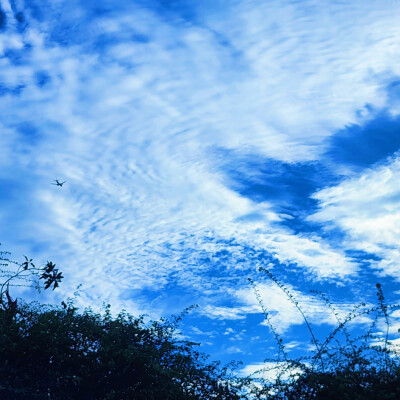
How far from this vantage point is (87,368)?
8.05 metres

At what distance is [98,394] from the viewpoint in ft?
26.3

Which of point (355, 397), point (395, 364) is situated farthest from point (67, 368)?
point (395, 364)

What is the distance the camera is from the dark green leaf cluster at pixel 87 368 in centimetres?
777

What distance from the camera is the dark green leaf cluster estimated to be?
7770 millimetres

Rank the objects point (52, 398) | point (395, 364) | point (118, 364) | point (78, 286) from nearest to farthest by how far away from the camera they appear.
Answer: point (395, 364) → point (52, 398) → point (118, 364) → point (78, 286)

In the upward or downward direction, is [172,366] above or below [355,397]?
above

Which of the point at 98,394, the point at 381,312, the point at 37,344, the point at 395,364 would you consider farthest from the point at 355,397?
the point at 37,344

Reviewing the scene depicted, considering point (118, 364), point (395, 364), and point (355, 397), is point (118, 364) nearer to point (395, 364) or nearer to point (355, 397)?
point (355, 397)

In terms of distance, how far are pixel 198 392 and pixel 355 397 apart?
2.96m

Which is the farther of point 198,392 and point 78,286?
point 78,286

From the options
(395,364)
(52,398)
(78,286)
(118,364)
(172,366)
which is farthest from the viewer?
(78,286)

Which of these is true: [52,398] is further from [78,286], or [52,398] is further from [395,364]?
[395,364]

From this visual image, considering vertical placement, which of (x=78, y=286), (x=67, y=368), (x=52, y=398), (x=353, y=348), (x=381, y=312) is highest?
(x=78, y=286)

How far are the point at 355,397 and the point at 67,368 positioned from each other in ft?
15.6
